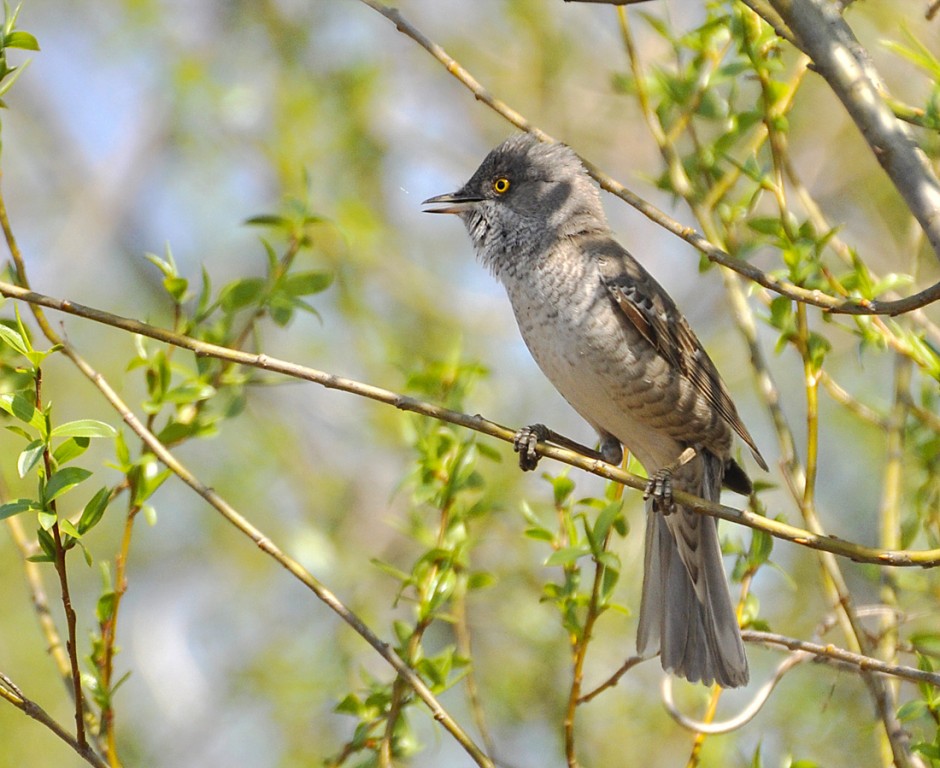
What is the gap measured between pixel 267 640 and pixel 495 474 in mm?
1944

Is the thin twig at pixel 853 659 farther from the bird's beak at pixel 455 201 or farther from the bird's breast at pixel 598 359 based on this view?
the bird's beak at pixel 455 201

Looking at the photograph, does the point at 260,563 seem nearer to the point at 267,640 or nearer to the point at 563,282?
the point at 267,640

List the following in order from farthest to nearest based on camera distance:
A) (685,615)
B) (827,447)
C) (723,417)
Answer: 1. (827,447)
2. (723,417)
3. (685,615)

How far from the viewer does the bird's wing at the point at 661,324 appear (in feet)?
15.0

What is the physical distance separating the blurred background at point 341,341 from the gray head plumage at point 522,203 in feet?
3.66

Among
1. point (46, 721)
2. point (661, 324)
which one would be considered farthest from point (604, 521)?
point (661, 324)

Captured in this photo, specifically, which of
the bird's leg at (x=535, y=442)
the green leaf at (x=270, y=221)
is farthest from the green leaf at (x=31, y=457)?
the bird's leg at (x=535, y=442)

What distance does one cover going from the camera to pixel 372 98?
746cm

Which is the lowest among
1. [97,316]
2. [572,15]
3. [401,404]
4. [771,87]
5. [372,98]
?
[401,404]

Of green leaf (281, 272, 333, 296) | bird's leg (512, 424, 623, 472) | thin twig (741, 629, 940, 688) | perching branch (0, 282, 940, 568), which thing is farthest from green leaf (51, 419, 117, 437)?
bird's leg (512, 424, 623, 472)

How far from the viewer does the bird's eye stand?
5129 millimetres

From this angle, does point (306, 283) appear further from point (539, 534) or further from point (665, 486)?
point (665, 486)

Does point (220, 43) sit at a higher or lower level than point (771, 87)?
higher

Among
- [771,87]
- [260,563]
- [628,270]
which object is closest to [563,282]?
[628,270]
